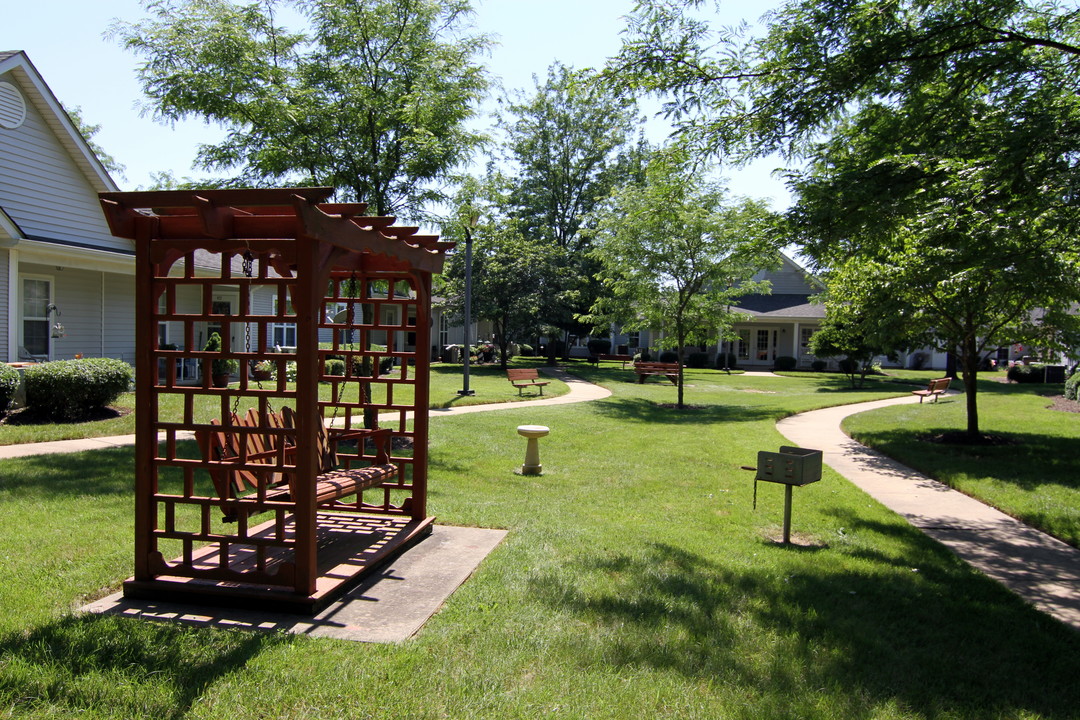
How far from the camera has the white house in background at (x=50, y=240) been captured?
13.8m

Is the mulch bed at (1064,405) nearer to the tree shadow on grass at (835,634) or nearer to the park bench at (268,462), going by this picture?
the tree shadow on grass at (835,634)

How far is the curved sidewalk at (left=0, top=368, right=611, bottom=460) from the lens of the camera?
9.68m

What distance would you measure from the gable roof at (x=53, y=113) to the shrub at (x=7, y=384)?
6.06m

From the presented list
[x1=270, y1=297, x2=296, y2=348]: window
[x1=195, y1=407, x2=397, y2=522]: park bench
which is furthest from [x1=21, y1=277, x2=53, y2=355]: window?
[x1=195, y1=407, x2=397, y2=522]: park bench

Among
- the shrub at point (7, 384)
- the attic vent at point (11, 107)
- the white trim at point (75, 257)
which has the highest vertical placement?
the attic vent at point (11, 107)

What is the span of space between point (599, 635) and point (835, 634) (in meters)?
1.51

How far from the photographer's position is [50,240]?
1420cm

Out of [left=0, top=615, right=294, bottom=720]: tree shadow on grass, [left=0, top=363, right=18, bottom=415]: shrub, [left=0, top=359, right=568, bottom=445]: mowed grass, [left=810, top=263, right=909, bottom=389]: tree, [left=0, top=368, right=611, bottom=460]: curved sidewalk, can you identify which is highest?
[left=810, top=263, right=909, bottom=389]: tree

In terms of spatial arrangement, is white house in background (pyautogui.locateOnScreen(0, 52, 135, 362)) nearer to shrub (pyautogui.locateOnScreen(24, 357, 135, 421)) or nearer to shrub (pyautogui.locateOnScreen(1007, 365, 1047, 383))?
shrub (pyautogui.locateOnScreen(24, 357, 135, 421))

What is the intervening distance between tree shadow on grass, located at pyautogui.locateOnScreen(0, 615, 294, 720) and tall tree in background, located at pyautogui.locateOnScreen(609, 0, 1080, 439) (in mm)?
5925

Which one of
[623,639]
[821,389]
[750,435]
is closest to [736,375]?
[821,389]

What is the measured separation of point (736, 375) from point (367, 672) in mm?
32439

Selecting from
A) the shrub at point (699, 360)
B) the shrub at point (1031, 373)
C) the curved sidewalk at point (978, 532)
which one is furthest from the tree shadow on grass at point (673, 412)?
the shrub at point (699, 360)

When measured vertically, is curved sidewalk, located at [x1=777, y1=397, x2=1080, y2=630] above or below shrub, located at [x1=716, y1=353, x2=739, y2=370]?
below
